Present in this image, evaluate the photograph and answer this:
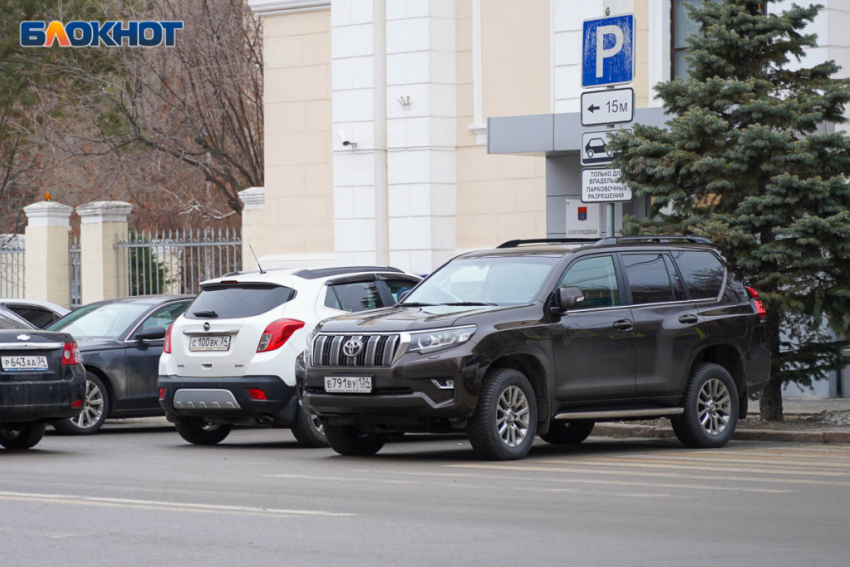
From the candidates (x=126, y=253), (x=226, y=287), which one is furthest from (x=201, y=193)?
(x=226, y=287)

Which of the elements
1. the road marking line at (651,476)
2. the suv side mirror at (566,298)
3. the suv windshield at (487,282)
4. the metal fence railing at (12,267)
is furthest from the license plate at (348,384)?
the metal fence railing at (12,267)

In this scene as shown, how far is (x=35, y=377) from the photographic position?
12.8m

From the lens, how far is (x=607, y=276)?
41.6 ft

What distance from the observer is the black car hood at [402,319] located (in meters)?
11.6

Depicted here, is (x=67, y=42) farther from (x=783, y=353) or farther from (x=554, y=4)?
(x=783, y=353)

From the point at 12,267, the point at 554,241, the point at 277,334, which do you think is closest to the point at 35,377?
the point at 277,334

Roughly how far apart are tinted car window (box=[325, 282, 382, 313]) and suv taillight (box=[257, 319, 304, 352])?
0.50 metres

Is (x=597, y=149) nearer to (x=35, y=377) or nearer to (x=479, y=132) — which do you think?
(x=35, y=377)

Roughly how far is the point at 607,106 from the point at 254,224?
11139mm

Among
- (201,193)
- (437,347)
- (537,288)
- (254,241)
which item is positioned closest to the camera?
(437,347)

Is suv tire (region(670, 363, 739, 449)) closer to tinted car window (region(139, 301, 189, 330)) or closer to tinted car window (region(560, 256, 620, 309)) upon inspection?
tinted car window (region(560, 256, 620, 309))

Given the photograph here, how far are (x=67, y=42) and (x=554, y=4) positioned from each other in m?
13.2

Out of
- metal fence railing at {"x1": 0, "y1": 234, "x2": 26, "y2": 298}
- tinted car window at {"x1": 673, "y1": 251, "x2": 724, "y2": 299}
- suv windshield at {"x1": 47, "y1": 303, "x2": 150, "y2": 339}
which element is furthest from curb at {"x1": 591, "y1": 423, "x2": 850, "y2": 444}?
metal fence railing at {"x1": 0, "y1": 234, "x2": 26, "y2": 298}

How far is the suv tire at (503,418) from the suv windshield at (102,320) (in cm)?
621
